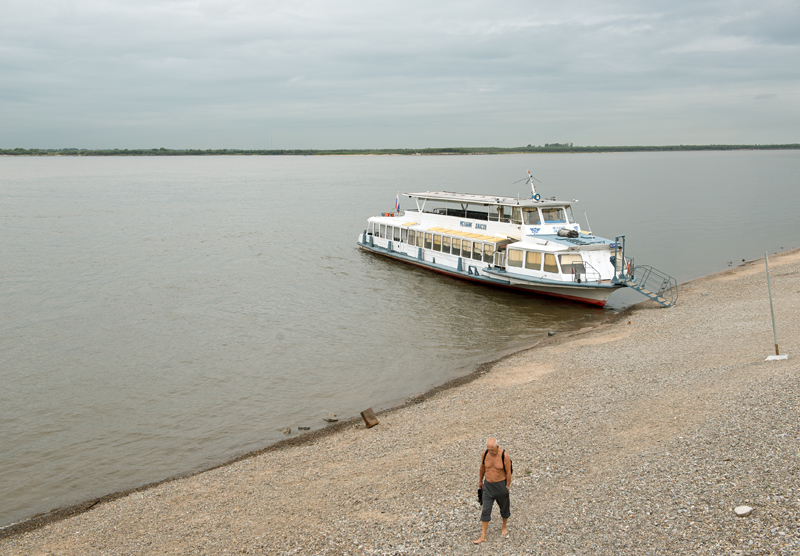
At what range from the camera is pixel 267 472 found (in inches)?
615

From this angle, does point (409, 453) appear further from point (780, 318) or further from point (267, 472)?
point (780, 318)

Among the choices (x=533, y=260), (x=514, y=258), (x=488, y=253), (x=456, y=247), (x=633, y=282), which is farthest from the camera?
(x=456, y=247)

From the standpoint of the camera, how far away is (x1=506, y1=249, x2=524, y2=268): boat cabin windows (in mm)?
35031

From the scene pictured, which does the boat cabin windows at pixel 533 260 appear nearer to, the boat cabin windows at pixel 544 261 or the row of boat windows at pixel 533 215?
the boat cabin windows at pixel 544 261

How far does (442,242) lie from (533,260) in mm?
9233

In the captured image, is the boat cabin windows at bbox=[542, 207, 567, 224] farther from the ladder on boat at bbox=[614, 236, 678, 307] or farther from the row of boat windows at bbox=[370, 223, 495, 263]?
the ladder on boat at bbox=[614, 236, 678, 307]

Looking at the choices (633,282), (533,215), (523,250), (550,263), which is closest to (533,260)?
(523,250)

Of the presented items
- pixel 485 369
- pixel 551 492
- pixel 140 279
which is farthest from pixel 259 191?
pixel 551 492

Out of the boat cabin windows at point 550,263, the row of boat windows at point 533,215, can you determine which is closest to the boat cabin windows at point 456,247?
the row of boat windows at point 533,215

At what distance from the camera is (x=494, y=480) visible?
33.8 feet

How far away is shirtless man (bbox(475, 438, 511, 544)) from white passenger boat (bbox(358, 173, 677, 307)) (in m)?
23.0

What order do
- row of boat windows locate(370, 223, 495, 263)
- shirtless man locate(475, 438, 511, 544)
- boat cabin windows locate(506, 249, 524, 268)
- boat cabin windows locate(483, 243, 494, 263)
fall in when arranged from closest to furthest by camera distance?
shirtless man locate(475, 438, 511, 544), boat cabin windows locate(506, 249, 524, 268), boat cabin windows locate(483, 243, 494, 263), row of boat windows locate(370, 223, 495, 263)

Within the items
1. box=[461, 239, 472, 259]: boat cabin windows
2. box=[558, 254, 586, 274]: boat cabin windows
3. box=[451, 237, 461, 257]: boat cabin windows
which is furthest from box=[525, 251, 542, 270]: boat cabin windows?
box=[451, 237, 461, 257]: boat cabin windows

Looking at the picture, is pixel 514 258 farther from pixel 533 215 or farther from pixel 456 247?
pixel 456 247
